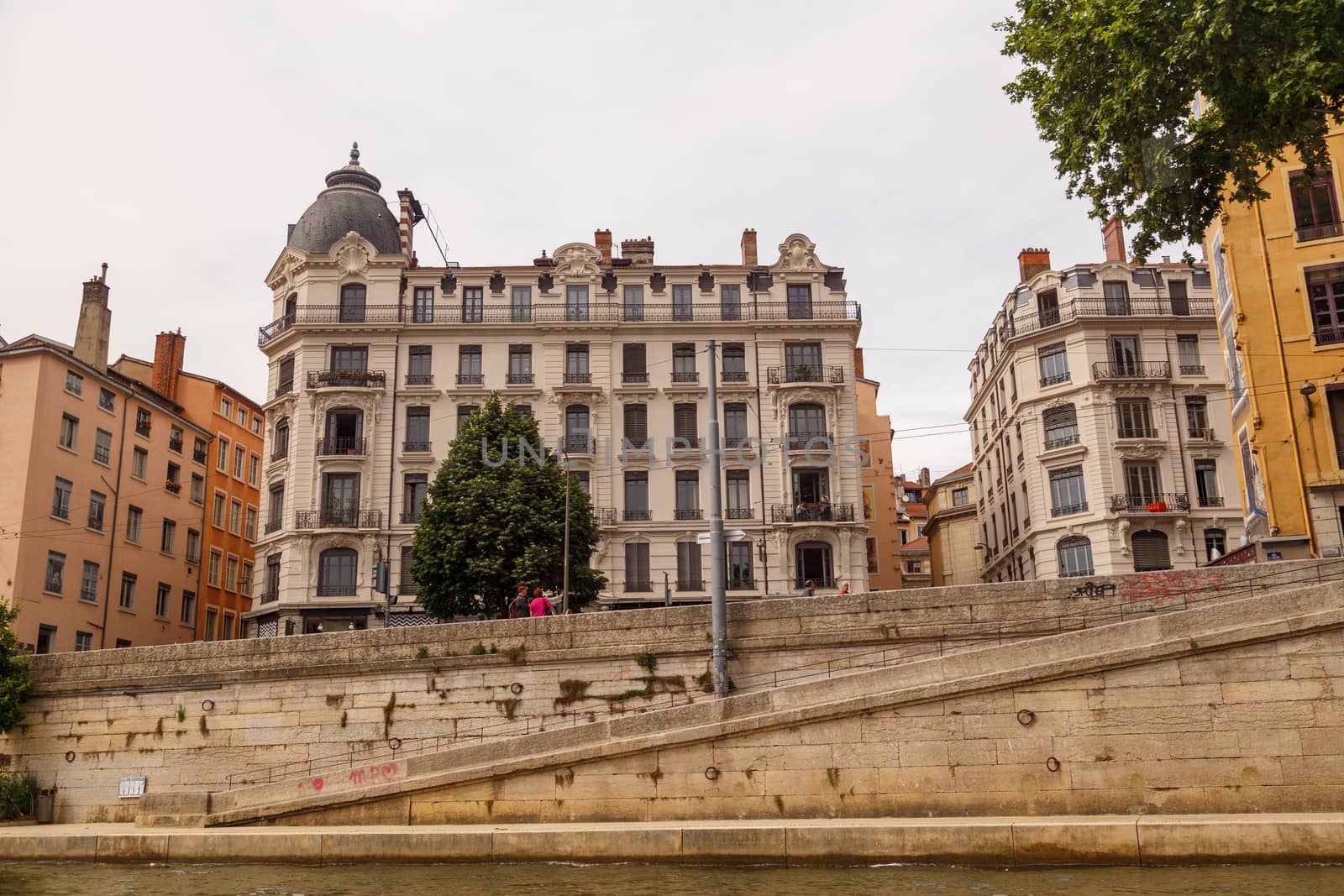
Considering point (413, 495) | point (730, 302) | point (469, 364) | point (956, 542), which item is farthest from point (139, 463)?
point (956, 542)

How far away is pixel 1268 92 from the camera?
60.8ft

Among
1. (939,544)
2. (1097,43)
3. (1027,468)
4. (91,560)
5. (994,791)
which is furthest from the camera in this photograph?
(939,544)

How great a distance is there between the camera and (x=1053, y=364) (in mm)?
50250

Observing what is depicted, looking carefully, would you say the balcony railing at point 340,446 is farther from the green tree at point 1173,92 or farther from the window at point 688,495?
the green tree at point 1173,92

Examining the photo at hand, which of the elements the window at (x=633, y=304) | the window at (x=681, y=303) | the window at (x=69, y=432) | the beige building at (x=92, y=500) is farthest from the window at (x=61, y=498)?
the window at (x=681, y=303)

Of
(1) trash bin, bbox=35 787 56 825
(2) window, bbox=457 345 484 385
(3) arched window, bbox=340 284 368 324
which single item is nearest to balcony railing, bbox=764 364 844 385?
(2) window, bbox=457 345 484 385

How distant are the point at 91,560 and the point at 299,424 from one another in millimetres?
9645

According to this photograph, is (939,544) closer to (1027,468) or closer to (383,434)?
(1027,468)

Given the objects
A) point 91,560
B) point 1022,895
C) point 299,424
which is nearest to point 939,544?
point 299,424

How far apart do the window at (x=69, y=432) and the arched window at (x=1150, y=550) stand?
4218 cm

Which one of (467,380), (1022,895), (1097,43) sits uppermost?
(467,380)

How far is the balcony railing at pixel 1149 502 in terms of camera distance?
4659cm

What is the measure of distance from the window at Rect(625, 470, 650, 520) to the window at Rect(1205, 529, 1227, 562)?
22.3 m

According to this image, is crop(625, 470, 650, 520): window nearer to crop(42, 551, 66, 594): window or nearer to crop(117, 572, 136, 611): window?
crop(117, 572, 136, 611): window
